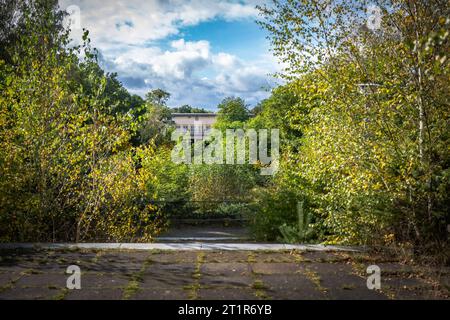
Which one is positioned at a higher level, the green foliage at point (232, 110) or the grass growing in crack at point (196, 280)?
the green foliage at point (232, 110)

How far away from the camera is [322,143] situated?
6.92m

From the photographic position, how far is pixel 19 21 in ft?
86.4

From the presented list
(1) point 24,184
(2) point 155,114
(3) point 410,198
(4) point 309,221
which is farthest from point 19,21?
(3) point 410,198

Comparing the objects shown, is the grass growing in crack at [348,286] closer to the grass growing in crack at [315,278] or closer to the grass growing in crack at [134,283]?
the grass growing in crack at [315,278]

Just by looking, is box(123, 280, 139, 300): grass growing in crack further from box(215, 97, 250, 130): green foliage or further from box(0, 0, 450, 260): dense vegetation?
box(215, 97, 250, 130): green foliage

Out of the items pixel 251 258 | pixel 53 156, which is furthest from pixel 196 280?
pixel 53 156

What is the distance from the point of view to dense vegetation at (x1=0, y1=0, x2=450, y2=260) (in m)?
6.12

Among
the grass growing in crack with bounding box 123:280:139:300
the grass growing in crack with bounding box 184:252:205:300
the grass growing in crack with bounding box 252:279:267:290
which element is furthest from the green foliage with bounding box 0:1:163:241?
the grass growing in crack with bounding box 252:279:267:290

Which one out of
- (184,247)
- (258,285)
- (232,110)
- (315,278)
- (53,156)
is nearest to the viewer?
(258,285)

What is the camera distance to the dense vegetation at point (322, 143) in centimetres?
612

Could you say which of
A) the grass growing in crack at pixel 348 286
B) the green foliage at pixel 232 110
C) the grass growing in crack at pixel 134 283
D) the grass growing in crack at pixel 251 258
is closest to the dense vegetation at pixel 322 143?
the grass growing in crack at pixel 251 258

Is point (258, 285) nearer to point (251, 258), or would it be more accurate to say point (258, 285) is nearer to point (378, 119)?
point (251, 258)

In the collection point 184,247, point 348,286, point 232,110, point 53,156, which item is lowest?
point 348,286
